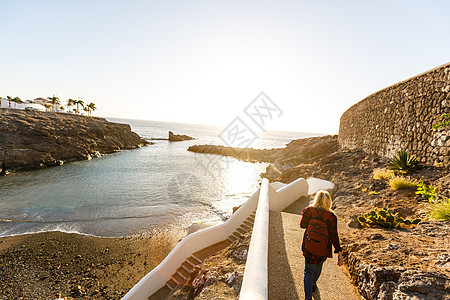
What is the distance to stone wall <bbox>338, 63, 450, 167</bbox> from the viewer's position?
752 centimetres

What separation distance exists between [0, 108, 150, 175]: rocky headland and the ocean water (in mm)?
3512

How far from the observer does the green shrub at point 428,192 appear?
20.0 feet

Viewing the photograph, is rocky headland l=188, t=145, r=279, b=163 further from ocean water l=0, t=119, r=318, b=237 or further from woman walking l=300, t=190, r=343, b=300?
woman walking l=300, t=190, r=343, b=300

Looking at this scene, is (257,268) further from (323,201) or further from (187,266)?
(187,266)

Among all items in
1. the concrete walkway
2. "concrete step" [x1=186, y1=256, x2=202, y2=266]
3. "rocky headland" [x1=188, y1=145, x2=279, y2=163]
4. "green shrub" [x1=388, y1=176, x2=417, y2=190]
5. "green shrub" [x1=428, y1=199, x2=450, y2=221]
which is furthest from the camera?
"rocky headland" [x1=188, y1=145, x2=279, y2=163]

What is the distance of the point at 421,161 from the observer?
830 cm

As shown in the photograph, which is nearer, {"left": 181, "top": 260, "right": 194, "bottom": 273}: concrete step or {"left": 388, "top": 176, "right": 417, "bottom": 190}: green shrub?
{"left": 181, "top": 260, "right": 194, "bottom": 273}: concrete step

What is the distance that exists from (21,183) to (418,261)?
110 ft

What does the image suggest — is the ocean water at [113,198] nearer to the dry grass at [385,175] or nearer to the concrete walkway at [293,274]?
the dry grass at [385,175]

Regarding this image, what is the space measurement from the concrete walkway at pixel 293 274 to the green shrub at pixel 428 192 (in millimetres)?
4029

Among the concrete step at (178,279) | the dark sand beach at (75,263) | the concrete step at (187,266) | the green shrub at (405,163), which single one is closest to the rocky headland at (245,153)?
the dark sand beach at (75,263)

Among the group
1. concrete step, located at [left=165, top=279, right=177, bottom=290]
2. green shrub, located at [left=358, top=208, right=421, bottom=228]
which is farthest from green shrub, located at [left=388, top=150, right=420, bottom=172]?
concrete step, located at [left=165, top=279, right=177, bottom=290]

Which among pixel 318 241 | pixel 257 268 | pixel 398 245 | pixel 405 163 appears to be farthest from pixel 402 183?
pixel 257 268

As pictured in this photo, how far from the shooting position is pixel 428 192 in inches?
253
